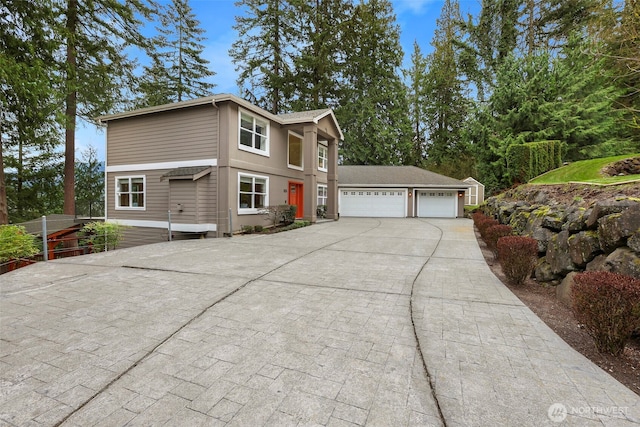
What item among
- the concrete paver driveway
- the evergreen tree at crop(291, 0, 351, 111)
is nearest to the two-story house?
the concrete paver driveway

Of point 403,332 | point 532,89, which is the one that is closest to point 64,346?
point 403,332

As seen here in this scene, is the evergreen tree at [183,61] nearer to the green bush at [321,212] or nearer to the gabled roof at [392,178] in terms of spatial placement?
the gabled roof at [392,178]

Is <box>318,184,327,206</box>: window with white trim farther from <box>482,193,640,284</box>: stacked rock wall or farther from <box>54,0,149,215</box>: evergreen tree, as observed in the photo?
<box>482,193,640,284</box>: stacked rock wall

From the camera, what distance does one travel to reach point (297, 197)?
630 inches

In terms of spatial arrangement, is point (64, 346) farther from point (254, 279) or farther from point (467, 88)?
point (467, 88)

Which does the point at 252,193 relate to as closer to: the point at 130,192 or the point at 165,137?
the point at 165,137

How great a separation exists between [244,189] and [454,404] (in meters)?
10.7

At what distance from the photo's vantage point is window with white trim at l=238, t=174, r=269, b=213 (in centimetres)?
1158

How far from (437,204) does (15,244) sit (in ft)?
72.6

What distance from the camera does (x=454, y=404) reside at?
83.7 inches

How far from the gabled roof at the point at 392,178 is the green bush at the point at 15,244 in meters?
17.5

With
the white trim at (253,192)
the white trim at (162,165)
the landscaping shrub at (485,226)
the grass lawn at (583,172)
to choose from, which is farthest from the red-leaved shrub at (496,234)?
the white trim at (162,165)

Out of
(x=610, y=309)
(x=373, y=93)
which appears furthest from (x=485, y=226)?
(x=373, y=93)

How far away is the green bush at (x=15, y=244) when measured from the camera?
6.19 metres
